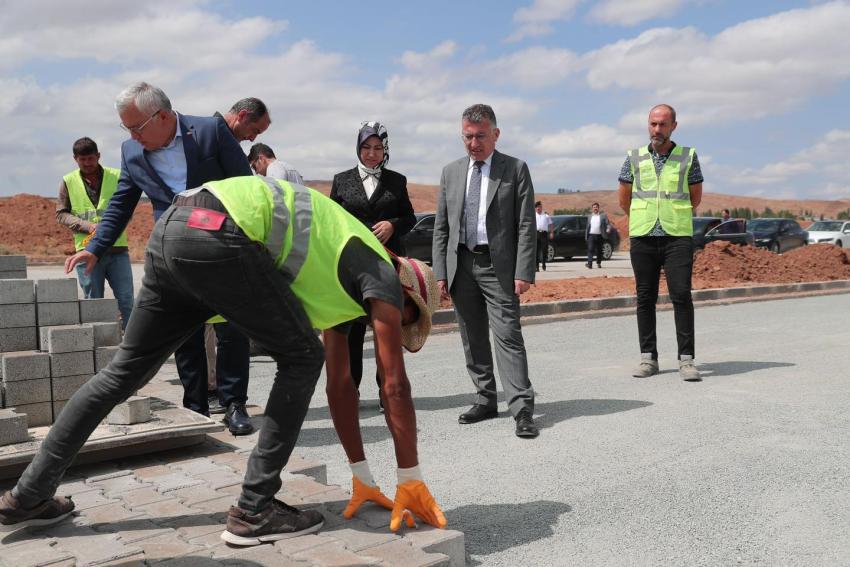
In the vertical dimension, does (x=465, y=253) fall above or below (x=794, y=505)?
above

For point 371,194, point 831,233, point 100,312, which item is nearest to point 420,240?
point 371,194

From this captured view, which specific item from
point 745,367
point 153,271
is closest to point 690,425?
point 745,367

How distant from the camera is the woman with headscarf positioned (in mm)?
5883

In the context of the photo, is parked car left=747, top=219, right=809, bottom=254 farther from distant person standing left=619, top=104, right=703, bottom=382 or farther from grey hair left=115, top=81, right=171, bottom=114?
grey hair left=115, top=81, right=171, bottom=114

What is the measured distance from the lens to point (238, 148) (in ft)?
16.3

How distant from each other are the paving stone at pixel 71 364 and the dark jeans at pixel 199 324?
1.59 metres

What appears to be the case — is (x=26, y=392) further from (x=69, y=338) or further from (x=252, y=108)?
(x=252, y=108)

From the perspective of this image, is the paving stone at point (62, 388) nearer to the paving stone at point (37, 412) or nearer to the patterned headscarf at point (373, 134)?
the paving stone at point (37, 412)

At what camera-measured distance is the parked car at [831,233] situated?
37750 mm

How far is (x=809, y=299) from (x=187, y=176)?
45.5ft

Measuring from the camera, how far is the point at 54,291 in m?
5.12

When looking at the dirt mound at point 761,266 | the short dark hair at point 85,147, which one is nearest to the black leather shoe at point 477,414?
the short dark hair at point 85,147

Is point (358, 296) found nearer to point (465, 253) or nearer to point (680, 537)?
point (680, 537)

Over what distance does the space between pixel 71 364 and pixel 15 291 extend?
0.59 m
